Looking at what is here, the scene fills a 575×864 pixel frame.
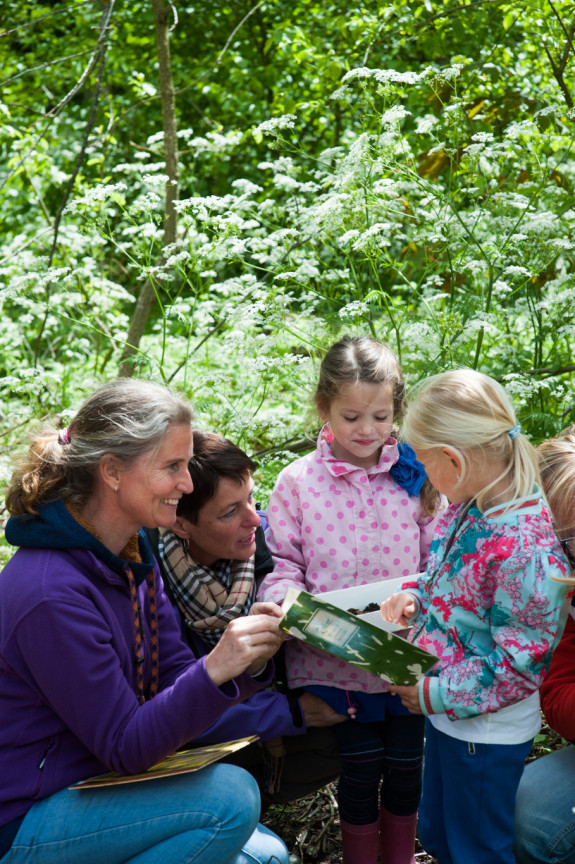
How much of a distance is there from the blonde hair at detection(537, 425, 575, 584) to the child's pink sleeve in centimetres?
73

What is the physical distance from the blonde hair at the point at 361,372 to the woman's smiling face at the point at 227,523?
392 millimetres

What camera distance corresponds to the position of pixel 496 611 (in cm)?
198

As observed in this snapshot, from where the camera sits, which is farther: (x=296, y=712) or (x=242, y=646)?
(x=296, y=712)

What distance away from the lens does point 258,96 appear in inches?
253

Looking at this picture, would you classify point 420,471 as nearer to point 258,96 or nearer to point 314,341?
point 314,341

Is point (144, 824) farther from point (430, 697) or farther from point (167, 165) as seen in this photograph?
point (167, 165)

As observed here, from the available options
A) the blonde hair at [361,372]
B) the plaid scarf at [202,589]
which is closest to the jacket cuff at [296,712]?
the plaid scarf at [202,589]

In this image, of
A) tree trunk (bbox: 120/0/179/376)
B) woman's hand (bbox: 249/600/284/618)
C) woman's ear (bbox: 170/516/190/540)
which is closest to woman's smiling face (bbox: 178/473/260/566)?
woman's ear (bbox: 170/516/190/540)

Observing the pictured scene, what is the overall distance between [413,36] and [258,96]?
86.4 inches

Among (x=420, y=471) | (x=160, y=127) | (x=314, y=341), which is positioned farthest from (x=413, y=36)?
(x=160, y=127)

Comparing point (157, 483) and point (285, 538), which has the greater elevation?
point (157, 483)

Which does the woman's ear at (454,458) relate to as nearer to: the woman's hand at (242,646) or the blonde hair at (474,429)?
the blonde hair at (474,429)

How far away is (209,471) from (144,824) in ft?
3.04

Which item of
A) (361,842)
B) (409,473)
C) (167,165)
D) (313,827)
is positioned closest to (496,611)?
(409,473)
